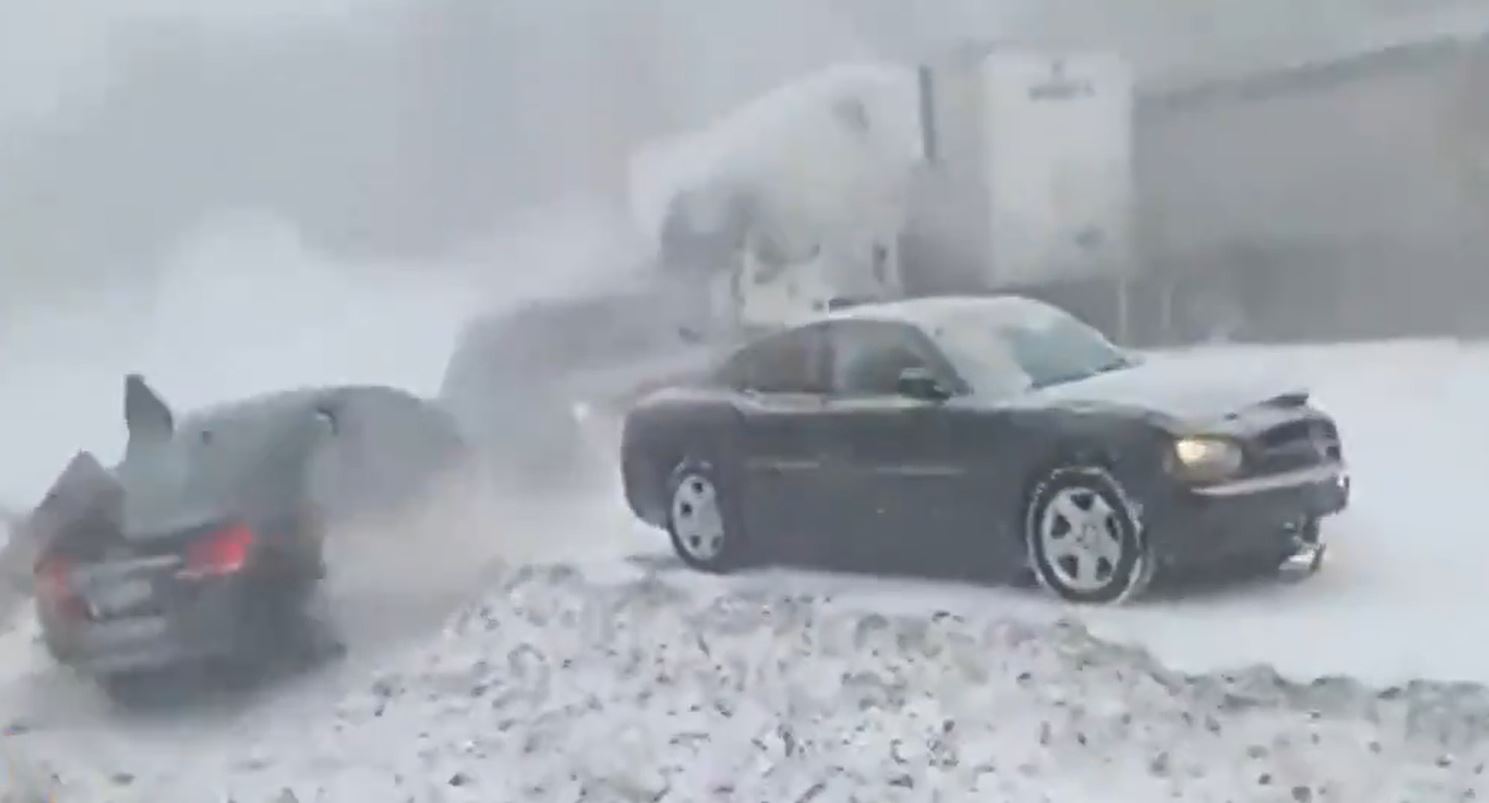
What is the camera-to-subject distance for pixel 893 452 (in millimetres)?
2309

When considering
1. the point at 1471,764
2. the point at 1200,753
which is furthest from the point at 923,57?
the point at 1471,764

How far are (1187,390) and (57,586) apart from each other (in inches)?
58.4

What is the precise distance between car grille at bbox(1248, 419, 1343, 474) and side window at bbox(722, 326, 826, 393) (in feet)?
1.79

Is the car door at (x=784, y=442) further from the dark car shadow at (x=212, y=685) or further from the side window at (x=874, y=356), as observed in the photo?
the dark car shadow at (x=212, y=685)

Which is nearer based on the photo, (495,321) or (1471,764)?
(1471,764)

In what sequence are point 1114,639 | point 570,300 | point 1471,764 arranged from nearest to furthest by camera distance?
1. point 1471,764
2. point 1114,639
3. point 570,300

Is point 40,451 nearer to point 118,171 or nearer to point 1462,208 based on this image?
point 118,171

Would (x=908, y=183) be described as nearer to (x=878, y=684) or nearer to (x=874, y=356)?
(x=874, y=356)

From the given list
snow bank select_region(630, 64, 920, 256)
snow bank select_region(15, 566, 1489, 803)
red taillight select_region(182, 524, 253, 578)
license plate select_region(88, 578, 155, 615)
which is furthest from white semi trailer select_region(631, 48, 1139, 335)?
license plate select_region(88, 578, 155, 615)

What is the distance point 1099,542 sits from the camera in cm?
219

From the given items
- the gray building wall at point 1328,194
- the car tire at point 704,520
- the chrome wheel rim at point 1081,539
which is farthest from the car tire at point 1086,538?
the car tire at point 704,520

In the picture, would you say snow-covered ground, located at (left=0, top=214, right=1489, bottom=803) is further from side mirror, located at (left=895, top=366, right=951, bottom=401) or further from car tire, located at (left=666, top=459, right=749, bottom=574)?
side mirror, located at (left=895, top=366, right=951, bottom=401)

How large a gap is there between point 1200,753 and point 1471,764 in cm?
29

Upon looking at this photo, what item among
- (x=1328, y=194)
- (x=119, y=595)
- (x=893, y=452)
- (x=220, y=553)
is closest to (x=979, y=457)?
(x=893, y=452)
